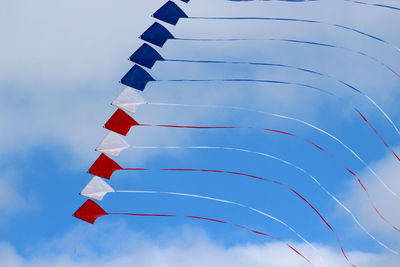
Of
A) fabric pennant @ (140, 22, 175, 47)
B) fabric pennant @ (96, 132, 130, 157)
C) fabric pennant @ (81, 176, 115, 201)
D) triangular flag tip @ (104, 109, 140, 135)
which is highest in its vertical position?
fabric pennant @ (140, 22, 175, 47)

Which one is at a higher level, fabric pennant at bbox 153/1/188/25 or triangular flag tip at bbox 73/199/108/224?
fabric pennant at bbox 153/1/188/25

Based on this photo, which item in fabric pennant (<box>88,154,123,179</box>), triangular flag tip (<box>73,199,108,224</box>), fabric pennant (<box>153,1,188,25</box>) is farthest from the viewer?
triangular flag tip (<box>73,199,108,224</box>)

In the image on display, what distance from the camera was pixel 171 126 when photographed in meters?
32.7

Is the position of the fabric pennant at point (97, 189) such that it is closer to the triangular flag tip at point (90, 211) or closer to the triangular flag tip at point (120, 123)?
the triangular flag tip at point (90, 211)

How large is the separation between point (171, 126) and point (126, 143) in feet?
26.4

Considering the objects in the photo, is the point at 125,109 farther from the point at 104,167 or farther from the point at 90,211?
the point at 90,211

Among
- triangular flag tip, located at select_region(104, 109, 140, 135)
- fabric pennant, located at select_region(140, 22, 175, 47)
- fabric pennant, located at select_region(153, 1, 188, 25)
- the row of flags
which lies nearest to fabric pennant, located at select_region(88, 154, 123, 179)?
the row of flags

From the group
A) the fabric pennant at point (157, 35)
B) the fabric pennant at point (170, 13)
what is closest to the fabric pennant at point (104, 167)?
the fabric pennant at point (157, 35)

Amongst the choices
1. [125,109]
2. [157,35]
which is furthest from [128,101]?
[157,35]

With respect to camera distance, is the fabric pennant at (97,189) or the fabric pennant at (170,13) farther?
the fabric pennant at (97,189)

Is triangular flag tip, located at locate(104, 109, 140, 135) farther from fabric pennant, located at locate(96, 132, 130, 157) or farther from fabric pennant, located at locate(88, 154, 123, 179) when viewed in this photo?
fabric pennant, located at locate(88, 154, 123, 179)

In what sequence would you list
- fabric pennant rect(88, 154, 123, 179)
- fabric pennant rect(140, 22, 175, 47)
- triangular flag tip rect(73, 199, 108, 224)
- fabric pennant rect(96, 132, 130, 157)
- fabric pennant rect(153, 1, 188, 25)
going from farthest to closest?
triangular flag tip rect(73, 199, 108, 224) → fabric pennant rect(88, 154, 123, 179) → fabric pennant rect(96, 132, 130, 157) → fabric pennant rect(140, 22, 175, 47) → fabric pennant rect(153, 1, 188, 25)

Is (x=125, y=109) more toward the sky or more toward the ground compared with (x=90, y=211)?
more toward the sky

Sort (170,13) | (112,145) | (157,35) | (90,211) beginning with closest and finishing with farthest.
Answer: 1. (170,13)
2. (157,35)
3. (112,145)
4. (90,211)
